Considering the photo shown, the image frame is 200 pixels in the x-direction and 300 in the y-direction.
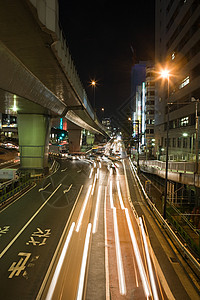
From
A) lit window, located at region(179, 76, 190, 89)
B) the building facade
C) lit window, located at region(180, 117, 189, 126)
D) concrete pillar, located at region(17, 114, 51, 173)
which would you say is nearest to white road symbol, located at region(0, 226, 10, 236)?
concrete pillar, located at region(17, 114, 51, 173)

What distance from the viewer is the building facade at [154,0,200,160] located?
33.1 m

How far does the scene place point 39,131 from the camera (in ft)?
101

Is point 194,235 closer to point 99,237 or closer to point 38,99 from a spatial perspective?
point 99,237

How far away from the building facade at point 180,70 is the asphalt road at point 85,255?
13.2 m

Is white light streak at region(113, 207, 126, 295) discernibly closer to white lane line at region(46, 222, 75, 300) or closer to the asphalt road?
the asphalt road

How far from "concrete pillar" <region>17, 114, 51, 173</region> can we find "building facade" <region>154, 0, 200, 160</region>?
1769 cm

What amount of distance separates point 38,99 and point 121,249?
51.4 ft

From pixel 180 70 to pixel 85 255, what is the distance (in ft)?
123

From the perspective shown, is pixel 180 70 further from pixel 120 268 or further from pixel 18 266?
pixel 18 266

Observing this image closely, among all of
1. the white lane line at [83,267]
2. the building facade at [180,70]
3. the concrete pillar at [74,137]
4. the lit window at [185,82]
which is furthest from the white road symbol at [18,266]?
the concrete pillar at [74,137]

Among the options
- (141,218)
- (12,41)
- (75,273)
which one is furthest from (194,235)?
(12,41)

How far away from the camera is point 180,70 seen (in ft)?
126

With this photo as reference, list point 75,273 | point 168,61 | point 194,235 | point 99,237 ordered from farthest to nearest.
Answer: point 168,61, point 194,235, point 99,237, point 75,273

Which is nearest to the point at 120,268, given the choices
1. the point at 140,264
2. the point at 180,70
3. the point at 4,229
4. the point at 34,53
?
the point at 140,264
